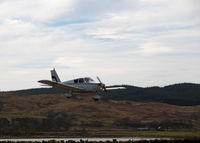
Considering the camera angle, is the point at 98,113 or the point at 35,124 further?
the point at 98,113

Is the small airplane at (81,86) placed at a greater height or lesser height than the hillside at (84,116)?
greater

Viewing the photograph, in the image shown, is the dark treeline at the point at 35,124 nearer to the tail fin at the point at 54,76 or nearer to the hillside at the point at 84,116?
the hillside at the point at 84,116

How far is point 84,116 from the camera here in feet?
476

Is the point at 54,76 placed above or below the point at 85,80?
above

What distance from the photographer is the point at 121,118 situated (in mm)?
143750

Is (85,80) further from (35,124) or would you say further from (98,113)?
(98,113)

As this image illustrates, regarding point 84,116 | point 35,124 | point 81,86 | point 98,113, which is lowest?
point 35,124

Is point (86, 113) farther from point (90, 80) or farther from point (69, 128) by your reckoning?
point (90, 80)

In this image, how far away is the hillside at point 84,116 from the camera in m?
119

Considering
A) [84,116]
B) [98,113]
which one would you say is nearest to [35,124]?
[84,116]

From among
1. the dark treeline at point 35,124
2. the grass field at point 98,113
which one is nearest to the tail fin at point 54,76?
the dark treeline at point 35,124

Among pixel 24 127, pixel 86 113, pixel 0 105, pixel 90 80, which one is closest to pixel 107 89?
pixel 90 80

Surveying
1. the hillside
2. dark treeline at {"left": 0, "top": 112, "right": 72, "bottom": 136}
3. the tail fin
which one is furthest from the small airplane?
dark treeline at {"left": 0, "top": 112, "right": 72, "bottom": 136}

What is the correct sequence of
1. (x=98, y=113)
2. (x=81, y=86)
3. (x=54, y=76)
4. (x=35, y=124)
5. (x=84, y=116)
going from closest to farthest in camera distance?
(x=81, y=86) → (x=54, y=76) → (x=35, y=124) → (x=84, y=116) → (x=98, y=113)
